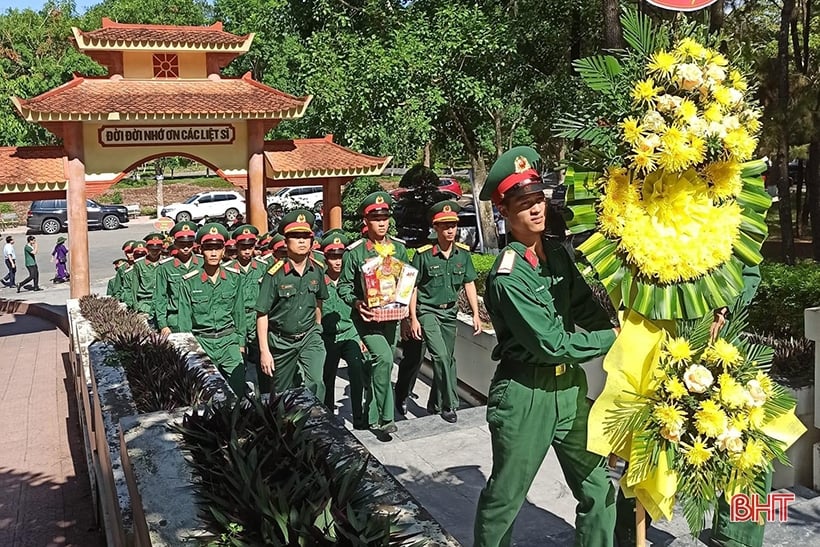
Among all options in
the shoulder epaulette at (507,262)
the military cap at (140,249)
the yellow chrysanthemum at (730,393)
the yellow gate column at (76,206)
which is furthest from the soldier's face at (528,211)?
the yellow gate column at (76,206)

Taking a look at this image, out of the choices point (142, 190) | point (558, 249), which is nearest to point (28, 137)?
point (142, 190)

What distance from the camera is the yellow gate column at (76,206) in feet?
43.5

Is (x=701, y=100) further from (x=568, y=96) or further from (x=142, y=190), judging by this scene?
(x=142, y=190)

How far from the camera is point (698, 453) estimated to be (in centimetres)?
311

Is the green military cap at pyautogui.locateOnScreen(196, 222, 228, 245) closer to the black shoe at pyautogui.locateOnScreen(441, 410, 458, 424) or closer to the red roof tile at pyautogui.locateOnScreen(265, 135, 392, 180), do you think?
the black shoe at pyautogui.locateOnScreen(441, 410, 458, 424)

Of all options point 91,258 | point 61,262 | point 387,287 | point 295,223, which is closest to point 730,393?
point 387,287

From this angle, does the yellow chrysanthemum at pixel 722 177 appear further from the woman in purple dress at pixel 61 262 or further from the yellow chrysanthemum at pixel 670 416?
the woman in purple dress at pixel 61 262

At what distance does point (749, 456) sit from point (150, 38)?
13.2 meters

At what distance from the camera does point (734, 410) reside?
10.3 feet

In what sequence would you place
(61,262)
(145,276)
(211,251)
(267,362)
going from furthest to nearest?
(61,262)
(145,276)
(211,251)
(267,362)

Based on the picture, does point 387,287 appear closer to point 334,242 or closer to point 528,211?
point 334,242

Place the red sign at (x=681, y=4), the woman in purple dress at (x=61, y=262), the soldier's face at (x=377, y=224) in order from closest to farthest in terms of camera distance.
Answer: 1. the red sign at (x=681, y=4)
2. the soldier's face at (x=377, y=224)
3. the woman in purple dress at (x=61, y=262)

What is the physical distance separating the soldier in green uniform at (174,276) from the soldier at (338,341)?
127cm

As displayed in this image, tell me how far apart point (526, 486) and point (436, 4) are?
39.3 ft
